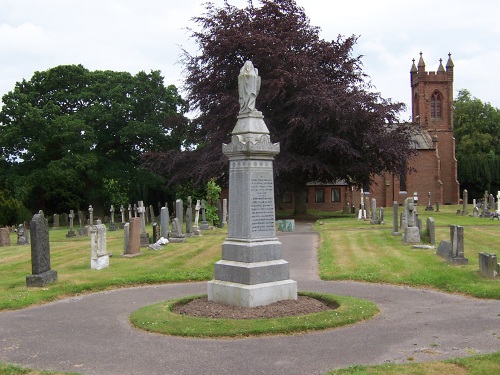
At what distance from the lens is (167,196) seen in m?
51.5

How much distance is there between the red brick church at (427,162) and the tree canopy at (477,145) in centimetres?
429

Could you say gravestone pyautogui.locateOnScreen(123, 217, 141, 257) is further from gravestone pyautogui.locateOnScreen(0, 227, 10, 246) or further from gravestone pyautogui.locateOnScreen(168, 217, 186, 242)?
gravestone pyautogui.locateOnScreen(0, 227, 10, 246)

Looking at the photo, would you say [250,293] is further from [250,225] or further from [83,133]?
[83,133]

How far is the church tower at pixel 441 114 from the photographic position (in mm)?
63531

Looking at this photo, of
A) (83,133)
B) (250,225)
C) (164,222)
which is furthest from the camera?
(83,133)

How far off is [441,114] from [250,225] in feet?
199

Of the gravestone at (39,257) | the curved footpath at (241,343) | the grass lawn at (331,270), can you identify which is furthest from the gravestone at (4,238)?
the curved footpath at (241,343)

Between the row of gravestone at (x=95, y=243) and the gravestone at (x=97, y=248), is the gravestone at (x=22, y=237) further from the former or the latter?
the gravestone at (x=97, y=248)

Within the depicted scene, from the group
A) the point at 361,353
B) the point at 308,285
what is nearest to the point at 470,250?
the point at 308,285

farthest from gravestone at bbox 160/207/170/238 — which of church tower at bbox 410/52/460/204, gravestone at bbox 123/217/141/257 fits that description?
church tower at bbox 410/52/460/204

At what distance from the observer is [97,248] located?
1537 cm

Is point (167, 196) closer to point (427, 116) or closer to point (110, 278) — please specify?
point (427, 116)

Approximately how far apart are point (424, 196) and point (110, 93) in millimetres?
35873

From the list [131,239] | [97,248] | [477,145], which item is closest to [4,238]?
[131,239]
